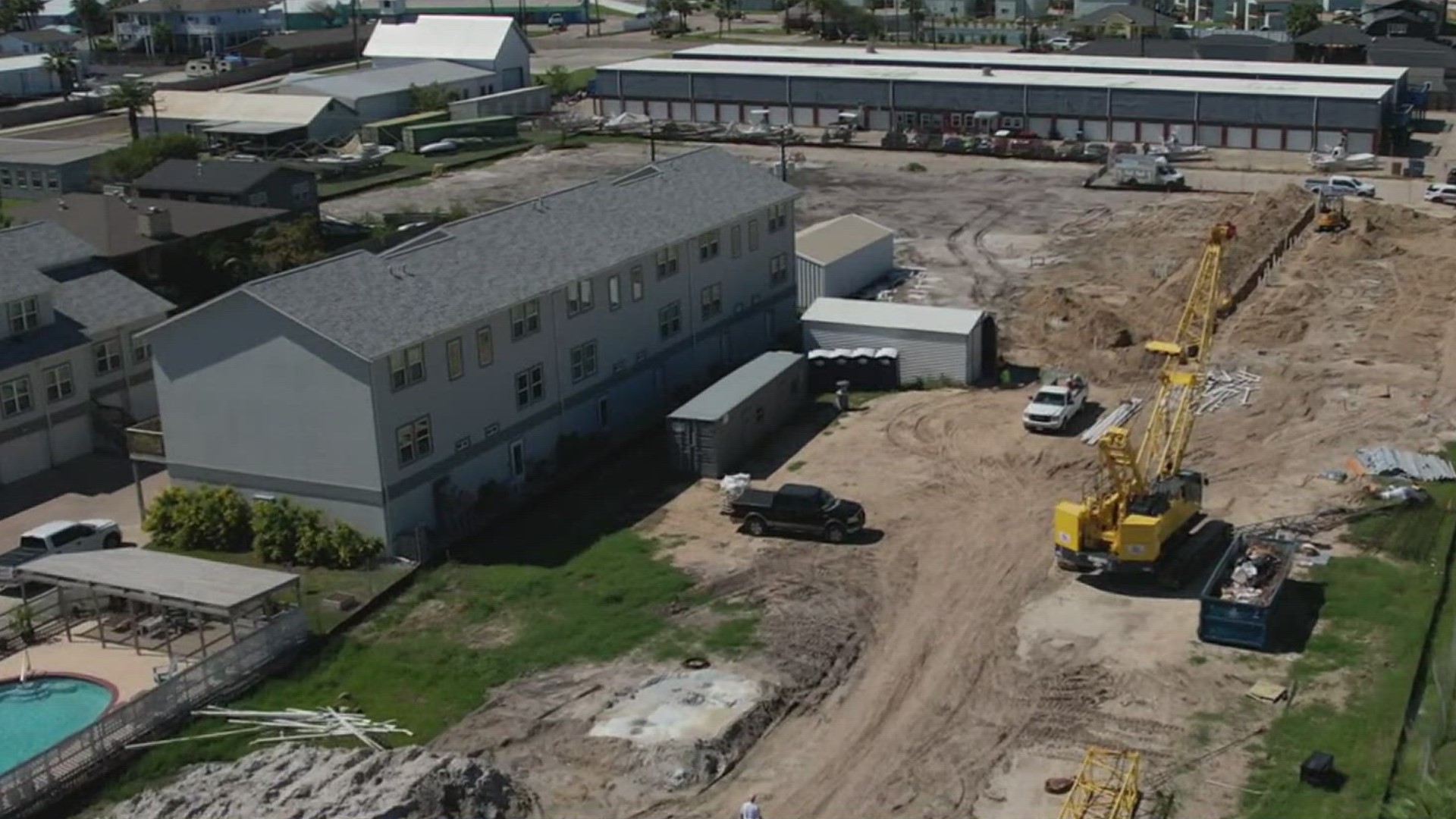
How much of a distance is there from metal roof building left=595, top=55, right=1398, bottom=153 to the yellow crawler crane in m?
71.7

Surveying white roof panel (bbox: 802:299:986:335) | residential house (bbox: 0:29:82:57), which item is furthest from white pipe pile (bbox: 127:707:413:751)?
residential house (bbox: 0:29:82:57)

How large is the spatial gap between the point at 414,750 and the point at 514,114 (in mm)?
91599

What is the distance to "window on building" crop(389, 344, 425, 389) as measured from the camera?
1620 inches

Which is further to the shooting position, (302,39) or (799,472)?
(302,39)

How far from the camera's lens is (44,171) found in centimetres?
8994

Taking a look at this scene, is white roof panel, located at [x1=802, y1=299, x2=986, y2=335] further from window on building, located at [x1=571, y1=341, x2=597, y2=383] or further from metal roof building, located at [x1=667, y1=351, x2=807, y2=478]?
window on building, located at [x1=571, y1=341, x2=597, y2=383]

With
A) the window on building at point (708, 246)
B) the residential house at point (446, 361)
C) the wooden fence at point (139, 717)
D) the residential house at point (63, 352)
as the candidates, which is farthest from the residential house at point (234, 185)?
the wooden fence at point (139, 717)

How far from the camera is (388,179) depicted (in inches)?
3760

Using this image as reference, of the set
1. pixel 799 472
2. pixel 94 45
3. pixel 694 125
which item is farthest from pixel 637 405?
pixel 94 45

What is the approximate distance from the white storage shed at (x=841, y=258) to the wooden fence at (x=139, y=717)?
29883mm

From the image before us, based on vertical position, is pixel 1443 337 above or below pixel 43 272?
below

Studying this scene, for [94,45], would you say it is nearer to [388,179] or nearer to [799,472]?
[388,179]

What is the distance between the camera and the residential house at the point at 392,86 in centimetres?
11181

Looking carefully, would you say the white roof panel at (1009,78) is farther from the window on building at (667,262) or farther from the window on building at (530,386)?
the window on building at (530,386)
